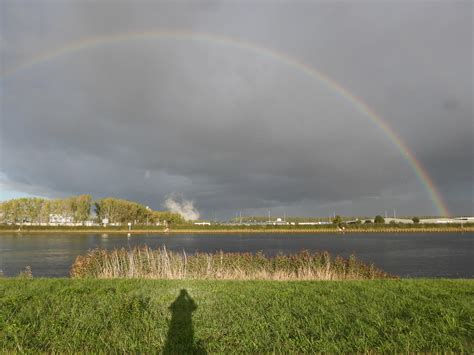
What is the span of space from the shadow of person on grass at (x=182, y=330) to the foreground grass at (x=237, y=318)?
0.07 feet

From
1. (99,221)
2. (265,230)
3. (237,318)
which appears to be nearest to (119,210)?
(99,221)

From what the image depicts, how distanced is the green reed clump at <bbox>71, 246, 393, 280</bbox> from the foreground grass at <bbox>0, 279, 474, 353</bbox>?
5403 mm

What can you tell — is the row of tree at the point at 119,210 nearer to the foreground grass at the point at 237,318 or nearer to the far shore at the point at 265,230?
the far shore at the point at 265,230

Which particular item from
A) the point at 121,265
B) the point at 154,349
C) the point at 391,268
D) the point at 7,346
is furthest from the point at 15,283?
the point at 391,268

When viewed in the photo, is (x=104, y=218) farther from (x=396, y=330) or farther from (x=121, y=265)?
(x=396, y=330)

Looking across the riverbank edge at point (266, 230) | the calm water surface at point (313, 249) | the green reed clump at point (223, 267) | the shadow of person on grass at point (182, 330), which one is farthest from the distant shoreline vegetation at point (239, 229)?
the shadow of person on grass at point (182, 330)

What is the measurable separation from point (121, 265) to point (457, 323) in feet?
54.7

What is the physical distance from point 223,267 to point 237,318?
37.1 ft

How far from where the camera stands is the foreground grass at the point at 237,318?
7.90m

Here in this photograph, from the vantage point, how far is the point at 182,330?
8789mm

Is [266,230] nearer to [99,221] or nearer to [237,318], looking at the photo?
[99,221]

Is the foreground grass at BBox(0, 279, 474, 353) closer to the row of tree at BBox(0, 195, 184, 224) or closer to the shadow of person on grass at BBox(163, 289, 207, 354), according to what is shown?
the shadow of person on grass at BBox(163, 289, 207, 354)

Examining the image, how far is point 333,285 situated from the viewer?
14.4 m

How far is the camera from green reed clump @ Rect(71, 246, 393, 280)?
19312 millimetres
